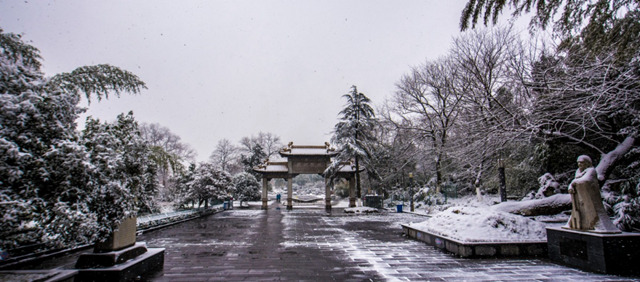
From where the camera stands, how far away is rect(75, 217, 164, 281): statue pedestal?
13.1 feet

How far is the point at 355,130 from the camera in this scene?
2267 cm

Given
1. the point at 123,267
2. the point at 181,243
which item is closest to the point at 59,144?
the point at 123,267

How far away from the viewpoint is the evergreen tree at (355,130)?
2175 centimetres

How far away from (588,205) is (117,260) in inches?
309

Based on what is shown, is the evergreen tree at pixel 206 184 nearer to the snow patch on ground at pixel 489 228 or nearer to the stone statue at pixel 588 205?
the snow patch on ground at pixel 489 228

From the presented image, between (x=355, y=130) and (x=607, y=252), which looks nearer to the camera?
(x=607, y=252)

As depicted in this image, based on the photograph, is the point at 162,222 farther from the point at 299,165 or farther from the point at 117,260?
the point at 299,165

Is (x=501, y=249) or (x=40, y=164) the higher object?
(x=40, y=164)

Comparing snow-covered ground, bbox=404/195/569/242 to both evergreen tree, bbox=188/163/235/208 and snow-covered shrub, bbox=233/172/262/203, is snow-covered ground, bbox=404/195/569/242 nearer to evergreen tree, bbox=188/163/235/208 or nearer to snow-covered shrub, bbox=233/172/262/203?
evergreen tree, bbox=188/163/235/208

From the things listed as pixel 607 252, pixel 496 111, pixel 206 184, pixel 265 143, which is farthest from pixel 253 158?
pixel 607 252

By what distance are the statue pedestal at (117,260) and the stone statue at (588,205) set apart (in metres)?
7.58

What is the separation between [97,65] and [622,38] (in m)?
9.02

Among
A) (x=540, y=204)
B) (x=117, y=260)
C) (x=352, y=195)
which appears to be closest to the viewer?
(x=117, y=260)

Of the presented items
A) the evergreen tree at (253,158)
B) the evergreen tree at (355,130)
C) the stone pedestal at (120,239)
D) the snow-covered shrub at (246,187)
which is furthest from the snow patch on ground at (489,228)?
the evergreen tree at (253,158)
